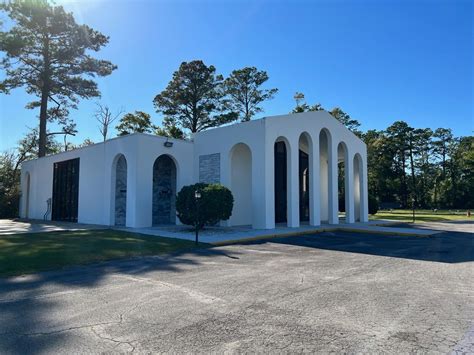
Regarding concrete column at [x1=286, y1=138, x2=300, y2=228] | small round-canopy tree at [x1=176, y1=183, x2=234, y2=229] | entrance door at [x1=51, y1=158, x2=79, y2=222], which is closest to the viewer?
small round-canopy tree at [x1=176, y1=183, x2=234, y2=229]

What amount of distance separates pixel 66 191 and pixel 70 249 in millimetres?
13310

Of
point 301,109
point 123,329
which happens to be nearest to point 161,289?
point 123,329

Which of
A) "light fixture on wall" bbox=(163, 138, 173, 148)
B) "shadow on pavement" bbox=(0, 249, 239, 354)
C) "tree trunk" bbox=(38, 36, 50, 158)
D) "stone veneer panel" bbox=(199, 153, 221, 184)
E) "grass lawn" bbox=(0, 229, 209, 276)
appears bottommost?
"shadow on pavement" bbox=(0, 249, 239, 354)

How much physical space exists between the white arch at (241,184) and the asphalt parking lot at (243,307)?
9051mm

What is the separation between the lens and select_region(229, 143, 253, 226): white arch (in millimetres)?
17269

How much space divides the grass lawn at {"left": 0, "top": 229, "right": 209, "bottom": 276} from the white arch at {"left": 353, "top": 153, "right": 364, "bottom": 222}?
13.3 m

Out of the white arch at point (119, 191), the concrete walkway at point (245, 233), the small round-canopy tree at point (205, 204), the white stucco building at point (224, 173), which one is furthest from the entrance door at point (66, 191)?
the small round-canopy tree at point (205, 204)

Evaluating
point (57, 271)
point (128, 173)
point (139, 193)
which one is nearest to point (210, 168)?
point (139, 193)

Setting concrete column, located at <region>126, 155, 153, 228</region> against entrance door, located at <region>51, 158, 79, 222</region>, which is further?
entrance door, located at <region>51, 158, 79, 222</region>

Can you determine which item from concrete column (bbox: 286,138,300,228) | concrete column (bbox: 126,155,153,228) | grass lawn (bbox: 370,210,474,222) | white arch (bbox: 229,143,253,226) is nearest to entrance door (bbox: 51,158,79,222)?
concrete column (bbox: 126,155,153,228)

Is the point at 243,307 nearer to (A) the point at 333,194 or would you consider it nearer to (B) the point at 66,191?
(A) the point at 333,194

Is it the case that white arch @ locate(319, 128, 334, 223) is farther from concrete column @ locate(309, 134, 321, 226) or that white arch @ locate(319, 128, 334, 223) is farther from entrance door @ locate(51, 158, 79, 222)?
entrance door @ locate(51, 158, 79, 222)

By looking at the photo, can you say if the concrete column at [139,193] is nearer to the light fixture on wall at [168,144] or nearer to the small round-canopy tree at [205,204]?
the light fixture on wall at [168,144]

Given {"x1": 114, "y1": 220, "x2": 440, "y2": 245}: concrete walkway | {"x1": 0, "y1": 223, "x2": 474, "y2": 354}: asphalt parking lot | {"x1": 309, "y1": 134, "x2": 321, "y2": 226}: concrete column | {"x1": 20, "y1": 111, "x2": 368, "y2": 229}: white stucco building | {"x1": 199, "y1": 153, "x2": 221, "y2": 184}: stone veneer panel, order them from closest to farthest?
{"x1": 0, "y1": 223, "x2": 474, "y2": 354}: asphalt parking lot, {"x1": 114, "y1": 220, "x2": 440, "y2": 245}: concrete walkway, {"x1": 20, "y1": 111, "x2": 368, "y2": 229}: white stucco building, {"x1": 309, "y1": 134, "x2": 321, "y2": 226}: concrete column, {"x1": 199, "y1": 153, "x2": 221, "y2": 184}: stone veneer panel
